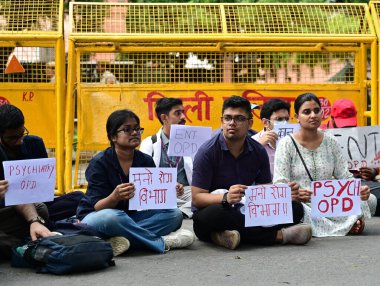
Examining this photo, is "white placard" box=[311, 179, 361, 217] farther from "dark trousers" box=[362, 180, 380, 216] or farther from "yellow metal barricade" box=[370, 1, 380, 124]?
"yellow metal barricade" box=[370, 1, 380, 124]

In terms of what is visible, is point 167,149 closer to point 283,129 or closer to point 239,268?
point 283,129

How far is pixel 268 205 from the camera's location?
640 centimetres

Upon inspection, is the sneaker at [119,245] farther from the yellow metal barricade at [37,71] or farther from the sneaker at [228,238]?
the yellow metal barricade at [37,71]

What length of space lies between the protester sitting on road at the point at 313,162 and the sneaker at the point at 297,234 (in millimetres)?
417

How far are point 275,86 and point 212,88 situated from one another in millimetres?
722

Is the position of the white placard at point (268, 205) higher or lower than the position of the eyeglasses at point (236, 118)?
lower

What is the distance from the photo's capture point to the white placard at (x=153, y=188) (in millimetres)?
6254

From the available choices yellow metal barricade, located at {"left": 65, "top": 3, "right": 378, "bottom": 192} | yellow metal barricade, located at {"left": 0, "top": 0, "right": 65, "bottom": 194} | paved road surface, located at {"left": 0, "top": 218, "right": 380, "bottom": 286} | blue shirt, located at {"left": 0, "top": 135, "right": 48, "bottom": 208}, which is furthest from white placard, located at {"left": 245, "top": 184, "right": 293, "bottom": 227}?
yellow metal barricade, located at {"left": 0, "top": 0, "right": 65, "bottom": 194}

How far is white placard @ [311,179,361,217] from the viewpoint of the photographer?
6.71 meters

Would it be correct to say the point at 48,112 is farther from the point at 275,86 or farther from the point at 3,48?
the point at 275,86

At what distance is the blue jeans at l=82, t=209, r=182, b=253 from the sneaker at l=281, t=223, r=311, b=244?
838 millimetres

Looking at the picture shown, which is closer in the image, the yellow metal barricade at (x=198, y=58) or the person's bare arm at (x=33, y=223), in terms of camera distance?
the person's bare arm at (x=33, y=223)

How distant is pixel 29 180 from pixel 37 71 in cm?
394

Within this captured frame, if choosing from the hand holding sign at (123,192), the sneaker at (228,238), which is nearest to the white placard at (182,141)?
the sneaker at (228,238)
